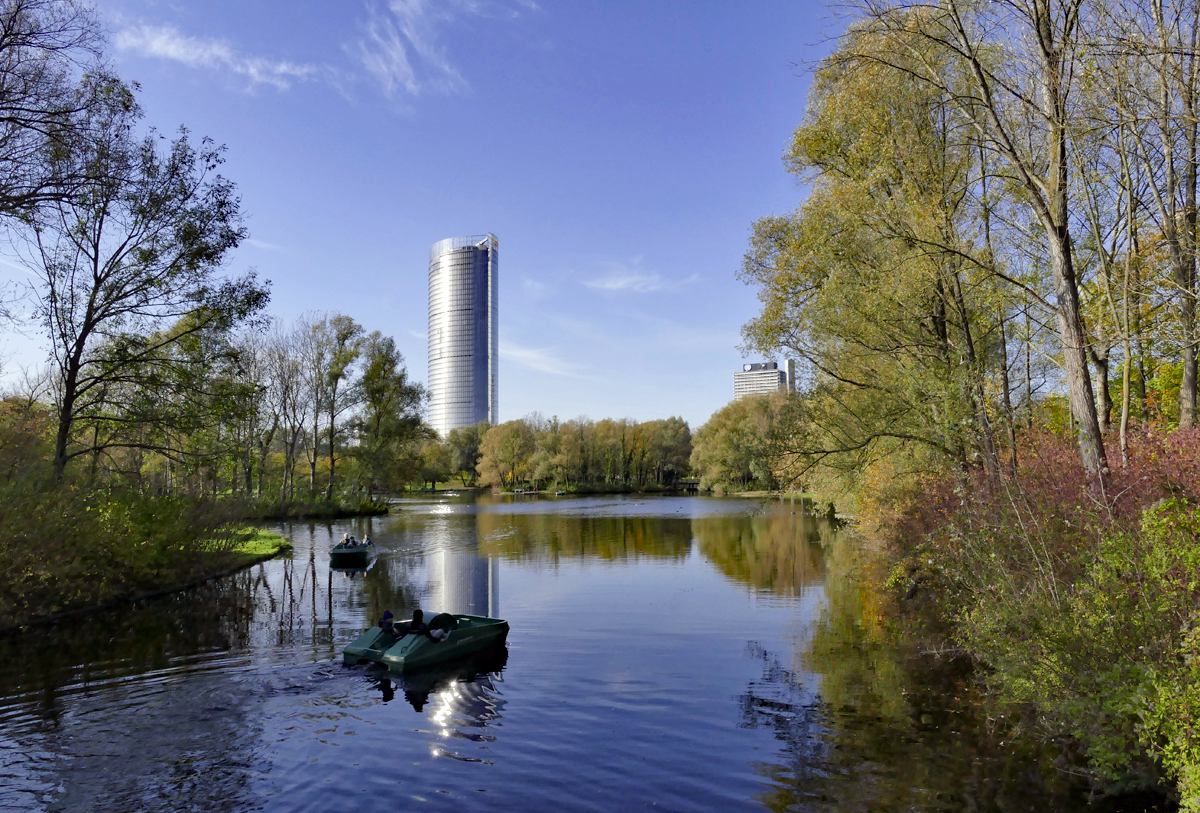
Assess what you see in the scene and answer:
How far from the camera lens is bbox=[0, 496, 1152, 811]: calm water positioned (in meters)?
6.75

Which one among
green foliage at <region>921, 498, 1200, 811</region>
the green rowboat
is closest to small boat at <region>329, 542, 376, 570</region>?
the green rowboat

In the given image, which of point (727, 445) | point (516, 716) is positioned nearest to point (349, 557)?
point (516, 716)

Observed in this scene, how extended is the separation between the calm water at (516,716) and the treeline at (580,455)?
225ft

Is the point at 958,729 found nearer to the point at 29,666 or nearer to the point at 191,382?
the point at 29,666

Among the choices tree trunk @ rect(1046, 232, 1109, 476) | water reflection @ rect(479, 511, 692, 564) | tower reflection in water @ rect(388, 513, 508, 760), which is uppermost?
tree trunk @ rect(1046, 232, 1109, 476)

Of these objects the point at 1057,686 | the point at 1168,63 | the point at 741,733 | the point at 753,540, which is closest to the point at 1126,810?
the point at 1057,686

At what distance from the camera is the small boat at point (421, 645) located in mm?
11055

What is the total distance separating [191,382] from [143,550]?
451 centimetres

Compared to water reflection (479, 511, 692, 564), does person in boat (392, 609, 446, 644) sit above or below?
above

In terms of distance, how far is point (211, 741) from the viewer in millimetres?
7918

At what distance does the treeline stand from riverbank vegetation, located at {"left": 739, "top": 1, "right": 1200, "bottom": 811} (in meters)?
67.9

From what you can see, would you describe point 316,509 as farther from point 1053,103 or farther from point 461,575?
point 1053,103

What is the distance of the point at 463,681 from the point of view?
10.9m

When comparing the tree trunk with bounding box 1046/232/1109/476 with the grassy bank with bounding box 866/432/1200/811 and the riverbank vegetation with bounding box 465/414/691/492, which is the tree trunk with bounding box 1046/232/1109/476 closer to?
the grassy bank with bounding box 866/432/1200/811
